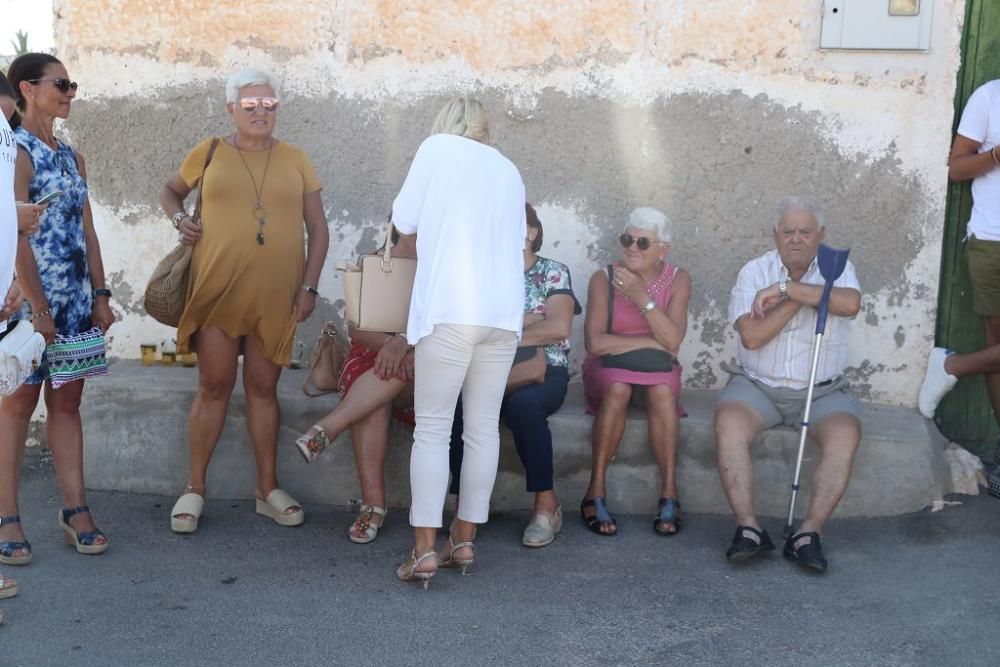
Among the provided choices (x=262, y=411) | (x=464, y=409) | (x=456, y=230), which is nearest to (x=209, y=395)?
(x=262, y=411)

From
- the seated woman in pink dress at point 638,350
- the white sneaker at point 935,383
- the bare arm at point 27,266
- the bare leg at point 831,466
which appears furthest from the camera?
the white sneaker at point 935,383

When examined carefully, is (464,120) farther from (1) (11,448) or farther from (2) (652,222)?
(1) (11,448)

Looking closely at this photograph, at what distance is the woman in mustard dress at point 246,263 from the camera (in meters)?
4.61

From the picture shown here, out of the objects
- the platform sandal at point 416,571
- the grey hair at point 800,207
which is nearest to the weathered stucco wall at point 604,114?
the grey hair at point 800,207

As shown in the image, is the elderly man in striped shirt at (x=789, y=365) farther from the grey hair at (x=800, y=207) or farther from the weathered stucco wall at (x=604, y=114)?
the weathered stucco wall at (x=604, y=114)

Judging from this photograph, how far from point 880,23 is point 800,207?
3.20ft

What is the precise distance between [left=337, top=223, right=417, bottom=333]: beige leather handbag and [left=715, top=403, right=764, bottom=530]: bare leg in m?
1.44

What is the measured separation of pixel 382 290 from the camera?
13.6 ft

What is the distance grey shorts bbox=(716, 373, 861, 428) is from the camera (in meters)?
4.86

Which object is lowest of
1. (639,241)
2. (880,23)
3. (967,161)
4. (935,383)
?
(935,383)

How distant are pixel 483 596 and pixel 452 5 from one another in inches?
110

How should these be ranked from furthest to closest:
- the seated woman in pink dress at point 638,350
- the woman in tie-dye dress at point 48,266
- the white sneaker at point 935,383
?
the white sneaker at point 935,383, the seated woman in pink dress at point 638,350, the woman in tie-dye dress at point 48,266

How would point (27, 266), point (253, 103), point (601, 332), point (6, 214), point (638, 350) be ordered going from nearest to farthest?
point (6, 214) → point (27, 266) → point (253, 103) → point (638, 350) → point (601, 332)

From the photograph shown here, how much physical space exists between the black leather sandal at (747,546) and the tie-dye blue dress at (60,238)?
2.58m
